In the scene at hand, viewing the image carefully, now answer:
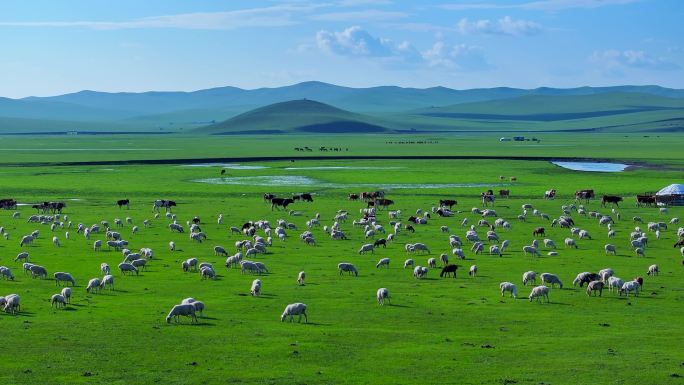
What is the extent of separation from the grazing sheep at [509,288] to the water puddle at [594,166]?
68174mm

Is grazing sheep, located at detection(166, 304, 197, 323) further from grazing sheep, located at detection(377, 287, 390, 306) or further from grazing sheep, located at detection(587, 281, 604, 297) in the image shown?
grazing sheep, located at detection(587, 281, 604, 297)

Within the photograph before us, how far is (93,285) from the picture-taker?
28016mm

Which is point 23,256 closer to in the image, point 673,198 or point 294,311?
point 294,311

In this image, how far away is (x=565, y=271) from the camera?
32312mm

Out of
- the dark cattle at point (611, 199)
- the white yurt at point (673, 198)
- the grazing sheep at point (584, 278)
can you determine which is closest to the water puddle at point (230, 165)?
the dark cattle at point (611, 199)

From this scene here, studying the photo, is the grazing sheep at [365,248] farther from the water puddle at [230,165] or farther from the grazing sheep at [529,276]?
the water puddle at [230,165]

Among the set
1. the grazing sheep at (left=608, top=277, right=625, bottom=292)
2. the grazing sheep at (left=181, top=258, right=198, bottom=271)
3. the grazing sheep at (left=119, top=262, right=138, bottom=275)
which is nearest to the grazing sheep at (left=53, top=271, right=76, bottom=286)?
the grazing sheep at (left=119, top=262, right=138, bottom=275)

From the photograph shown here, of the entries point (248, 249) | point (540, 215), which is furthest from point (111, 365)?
point (540, 215)

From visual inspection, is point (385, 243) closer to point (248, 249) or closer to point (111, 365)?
point (248, 249)

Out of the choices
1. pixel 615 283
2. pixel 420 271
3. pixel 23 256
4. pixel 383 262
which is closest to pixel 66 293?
pixel 23 256

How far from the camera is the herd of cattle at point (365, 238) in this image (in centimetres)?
2773

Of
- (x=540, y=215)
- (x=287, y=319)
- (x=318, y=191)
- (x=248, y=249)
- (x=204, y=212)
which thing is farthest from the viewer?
(x=318, y=191)

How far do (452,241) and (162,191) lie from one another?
125ft

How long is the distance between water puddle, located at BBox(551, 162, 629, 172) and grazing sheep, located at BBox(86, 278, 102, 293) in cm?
7206
